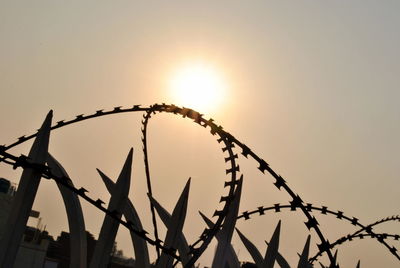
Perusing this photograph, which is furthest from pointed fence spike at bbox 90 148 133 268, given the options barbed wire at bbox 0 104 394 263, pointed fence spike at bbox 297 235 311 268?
pointed fence spike at bbox 297 235 311 268

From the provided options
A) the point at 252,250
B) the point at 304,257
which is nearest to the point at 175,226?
the point at 304,257

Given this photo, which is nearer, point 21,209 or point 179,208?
point 21,209

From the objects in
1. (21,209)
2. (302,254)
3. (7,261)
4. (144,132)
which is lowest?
(7,261)

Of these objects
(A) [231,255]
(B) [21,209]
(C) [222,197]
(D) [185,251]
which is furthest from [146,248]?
(B) [21,209]

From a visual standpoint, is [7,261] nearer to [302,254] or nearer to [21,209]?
[21,209]

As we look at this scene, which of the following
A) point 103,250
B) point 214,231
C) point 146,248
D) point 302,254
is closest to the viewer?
point 103,250

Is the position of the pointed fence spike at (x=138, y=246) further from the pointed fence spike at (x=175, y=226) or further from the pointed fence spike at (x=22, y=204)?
the pointed fence spike at (x=22, y=204)

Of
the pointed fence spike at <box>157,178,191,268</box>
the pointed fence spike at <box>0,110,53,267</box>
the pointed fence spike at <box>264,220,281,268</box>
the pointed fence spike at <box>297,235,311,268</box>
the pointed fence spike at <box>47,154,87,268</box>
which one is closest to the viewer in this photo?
the pointed fence spike at <box>0,110,53,267</box>

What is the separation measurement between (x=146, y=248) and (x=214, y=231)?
361 centimetres

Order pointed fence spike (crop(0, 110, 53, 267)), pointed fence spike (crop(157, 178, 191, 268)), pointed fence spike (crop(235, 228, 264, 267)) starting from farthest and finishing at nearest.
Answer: pointed fence spike (crop(235, 228, 264, 267)), pointed fence spike (crop(157, 178, 191, 268)), pointed fence spike (crop(0, 110, 53, 267))

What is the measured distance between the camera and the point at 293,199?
13695 millimetres

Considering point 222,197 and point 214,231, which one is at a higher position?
point 222,197

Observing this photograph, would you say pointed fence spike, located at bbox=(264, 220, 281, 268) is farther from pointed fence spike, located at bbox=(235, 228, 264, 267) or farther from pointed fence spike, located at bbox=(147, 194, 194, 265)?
pointed fence spike, located at bbox=(235, 228, 264, 267)

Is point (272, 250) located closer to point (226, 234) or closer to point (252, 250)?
point (226, 234)
